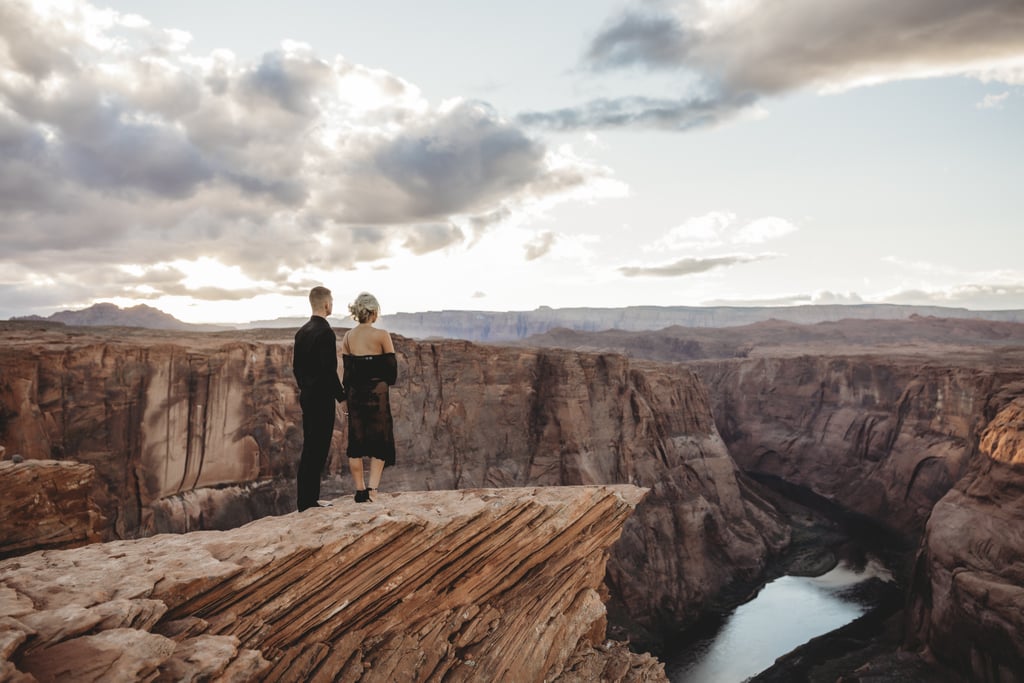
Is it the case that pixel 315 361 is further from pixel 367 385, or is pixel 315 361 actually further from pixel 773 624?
pixel 773 624

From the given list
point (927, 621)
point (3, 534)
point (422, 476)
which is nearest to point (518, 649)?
point (3, 534)

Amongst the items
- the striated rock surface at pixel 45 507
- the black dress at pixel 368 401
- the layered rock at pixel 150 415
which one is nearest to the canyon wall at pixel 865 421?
the black dress at pixel 368 401

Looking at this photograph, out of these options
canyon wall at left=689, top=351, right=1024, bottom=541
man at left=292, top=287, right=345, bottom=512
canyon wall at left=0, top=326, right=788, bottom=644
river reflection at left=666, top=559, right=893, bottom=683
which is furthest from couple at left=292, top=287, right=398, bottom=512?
canyon wall at left=689, top=351, right=1024, bottom=541

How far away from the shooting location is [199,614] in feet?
18.5

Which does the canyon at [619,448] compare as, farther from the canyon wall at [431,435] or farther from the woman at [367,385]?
the woman at [367,385]

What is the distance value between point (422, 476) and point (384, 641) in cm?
2845

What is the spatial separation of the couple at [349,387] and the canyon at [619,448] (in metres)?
3.59

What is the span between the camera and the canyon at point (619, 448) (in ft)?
78.3

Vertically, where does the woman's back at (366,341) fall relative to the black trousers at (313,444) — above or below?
above

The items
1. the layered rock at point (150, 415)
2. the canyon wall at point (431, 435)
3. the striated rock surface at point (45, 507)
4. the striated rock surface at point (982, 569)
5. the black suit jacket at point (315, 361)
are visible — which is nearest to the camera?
the striated rock surface at point (45, 507)

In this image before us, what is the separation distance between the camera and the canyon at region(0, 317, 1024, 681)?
2388 cm

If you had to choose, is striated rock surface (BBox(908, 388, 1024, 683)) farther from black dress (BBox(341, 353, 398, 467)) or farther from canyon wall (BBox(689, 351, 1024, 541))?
black dress (BBox(341, 353, 398, 467))

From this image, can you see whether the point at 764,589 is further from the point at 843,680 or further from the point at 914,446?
the point at 914,446

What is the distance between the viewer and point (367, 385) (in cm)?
798
